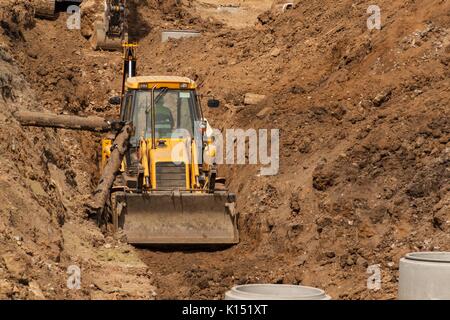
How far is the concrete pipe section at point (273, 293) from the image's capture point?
26.7 feet

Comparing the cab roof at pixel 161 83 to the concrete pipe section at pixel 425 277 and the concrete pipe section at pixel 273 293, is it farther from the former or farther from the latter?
the concrete pipe section at pixel 273 293

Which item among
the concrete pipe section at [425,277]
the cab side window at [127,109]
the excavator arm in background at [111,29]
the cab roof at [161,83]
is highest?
the excavator arm in background at [111,29]

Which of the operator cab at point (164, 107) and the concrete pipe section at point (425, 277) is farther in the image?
the operator cab at point (164, 107)

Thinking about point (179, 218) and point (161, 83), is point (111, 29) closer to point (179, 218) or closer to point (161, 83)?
point (161, 83)

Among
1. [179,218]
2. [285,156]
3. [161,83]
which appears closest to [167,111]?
[161,83]

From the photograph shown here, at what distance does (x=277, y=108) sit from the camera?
70.3 feet

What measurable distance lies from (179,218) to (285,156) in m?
3.85

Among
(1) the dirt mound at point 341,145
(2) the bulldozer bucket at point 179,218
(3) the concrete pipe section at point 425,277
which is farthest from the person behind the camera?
(2) the bulldozer bucket at point 179,218

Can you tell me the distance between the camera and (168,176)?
669 inches

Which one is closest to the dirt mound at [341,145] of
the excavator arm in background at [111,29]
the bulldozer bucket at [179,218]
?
the bulldozer bucket at [179,218]

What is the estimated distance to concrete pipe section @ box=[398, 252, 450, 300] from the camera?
398 inches

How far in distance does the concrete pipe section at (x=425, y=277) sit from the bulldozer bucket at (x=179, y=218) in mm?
5779
